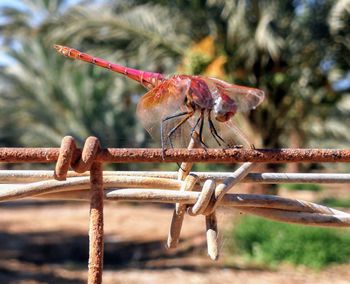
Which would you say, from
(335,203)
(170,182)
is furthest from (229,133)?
(335,203)

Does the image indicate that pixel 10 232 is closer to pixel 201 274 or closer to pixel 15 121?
pixel 201 274

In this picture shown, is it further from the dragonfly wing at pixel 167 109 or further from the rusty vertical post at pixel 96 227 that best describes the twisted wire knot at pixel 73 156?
the dragonfly wing at pixel 167 109

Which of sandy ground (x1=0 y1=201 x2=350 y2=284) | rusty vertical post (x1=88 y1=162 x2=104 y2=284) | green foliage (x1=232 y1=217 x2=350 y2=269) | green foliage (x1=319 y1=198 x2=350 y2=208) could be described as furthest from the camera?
green foliage (x1=319 y1=198 x2=350 y2=208)

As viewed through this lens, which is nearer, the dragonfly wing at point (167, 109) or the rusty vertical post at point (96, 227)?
the rusty vertical post at point (96, 227)

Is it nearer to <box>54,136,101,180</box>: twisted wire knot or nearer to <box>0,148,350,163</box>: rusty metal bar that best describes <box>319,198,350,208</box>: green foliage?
<box>0,148,350,163</box>: rusty metal bar

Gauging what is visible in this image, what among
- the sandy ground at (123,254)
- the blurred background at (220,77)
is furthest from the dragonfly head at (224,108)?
the blurred background at (220,77)

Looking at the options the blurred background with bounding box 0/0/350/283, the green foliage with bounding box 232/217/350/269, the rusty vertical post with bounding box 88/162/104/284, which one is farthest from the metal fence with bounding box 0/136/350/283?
the green foliage with bounding box 232/217/350/269
